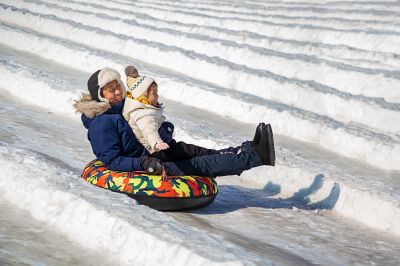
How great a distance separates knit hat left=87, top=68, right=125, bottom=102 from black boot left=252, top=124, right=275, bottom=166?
141 cm

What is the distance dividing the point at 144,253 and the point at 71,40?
14453 mm

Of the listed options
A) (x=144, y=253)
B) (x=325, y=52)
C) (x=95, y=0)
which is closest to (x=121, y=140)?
(x=144, y=253)

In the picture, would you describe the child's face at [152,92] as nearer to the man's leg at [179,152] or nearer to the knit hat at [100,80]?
the knit hat at [100,80]

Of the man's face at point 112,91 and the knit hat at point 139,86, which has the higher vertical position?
the knit hat at point 139,86

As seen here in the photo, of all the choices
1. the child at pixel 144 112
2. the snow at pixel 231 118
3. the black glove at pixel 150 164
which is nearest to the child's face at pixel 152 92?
the child at pixel 144 112

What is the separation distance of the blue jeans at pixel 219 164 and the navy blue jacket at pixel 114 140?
397mm

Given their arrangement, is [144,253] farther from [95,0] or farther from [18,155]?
[95,0]

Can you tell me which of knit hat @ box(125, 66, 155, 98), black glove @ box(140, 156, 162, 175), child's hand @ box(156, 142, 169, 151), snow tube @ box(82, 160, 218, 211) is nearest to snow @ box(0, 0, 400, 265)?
snow tube @ box(82, 160, 218, 211)

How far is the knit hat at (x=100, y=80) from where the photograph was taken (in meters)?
6.38

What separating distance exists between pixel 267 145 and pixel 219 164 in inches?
19.3

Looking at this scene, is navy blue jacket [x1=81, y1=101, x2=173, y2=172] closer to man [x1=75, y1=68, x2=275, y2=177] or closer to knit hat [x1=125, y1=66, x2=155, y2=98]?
man [x1=75, y1=68, x2=275, y2=177]

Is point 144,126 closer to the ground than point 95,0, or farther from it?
closer to the ground

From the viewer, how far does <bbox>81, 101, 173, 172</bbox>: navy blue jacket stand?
6434mm

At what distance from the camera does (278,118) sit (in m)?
11.9
